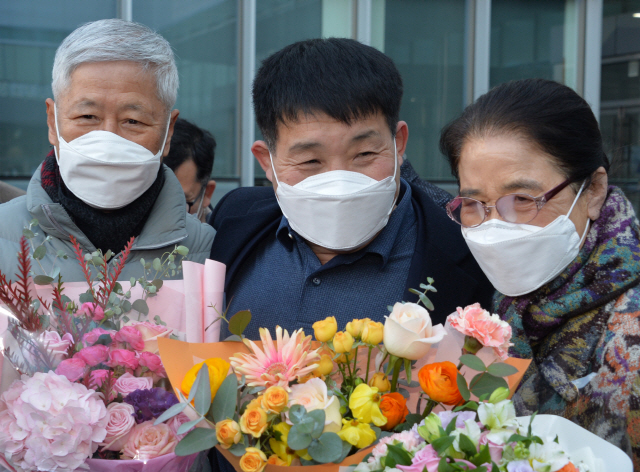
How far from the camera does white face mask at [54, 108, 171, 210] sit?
1.96 meters

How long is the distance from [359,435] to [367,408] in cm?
5

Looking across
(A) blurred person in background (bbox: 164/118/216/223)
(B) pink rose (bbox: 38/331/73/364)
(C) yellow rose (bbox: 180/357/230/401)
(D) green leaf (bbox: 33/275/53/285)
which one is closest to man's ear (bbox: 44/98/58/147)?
(D) green leaf (bbox: 33/275/53/285)

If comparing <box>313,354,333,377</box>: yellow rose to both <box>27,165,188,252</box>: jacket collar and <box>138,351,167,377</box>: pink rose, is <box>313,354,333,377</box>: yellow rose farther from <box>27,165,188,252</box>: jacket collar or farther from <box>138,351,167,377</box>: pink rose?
<box>27,165,188,252</box>: jacket collar

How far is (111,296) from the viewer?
4.34ft

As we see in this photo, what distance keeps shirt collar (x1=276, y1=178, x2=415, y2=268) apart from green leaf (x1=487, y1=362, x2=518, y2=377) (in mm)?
764

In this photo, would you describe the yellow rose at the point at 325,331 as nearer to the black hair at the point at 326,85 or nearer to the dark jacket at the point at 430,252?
the dark jacket at the point at 430,252

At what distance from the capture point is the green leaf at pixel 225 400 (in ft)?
3.53

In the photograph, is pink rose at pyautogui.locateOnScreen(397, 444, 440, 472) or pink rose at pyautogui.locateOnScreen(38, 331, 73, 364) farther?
pink rose at pyautogui.locateOnScreen(38, 331, 73, 364)

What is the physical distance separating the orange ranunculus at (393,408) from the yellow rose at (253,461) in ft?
0.77

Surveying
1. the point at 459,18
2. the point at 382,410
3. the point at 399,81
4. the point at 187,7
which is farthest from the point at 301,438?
the point at 459,18

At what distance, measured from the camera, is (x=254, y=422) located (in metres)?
1.03

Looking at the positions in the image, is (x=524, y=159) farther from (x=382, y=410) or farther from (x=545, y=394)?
(x=382, y=410)

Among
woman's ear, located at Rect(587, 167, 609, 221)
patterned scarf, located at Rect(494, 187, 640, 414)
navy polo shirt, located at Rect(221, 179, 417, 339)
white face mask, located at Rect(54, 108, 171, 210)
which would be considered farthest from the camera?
white face mask, located at Rect(54, 108, 171, 210)

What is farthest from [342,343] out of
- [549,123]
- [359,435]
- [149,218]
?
[149,218]
